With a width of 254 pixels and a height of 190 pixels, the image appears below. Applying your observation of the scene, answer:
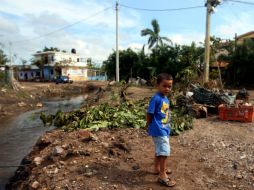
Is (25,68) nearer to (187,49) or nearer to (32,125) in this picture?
(187,49)

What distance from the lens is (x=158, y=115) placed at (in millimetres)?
4492

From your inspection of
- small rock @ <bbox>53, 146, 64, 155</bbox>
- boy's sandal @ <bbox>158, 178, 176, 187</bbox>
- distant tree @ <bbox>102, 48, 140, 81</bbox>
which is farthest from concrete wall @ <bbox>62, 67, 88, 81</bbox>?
boy's sandal @ <bbox>158, 178, 176, 187</bbox>

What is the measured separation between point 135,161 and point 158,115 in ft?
4.01

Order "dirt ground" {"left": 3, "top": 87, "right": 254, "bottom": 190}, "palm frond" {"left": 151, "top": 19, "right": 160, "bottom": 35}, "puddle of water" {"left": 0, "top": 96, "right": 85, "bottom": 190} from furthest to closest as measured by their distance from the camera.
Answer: "palm frond" {"left": 151, "top": 19, "right": 160, "bottom": 35}, "puddle of water" {"left": 0, "top": 96, "right": 85, "bottom": 190}, "dirt ground" {"left": 3, "top": 87, "right": 254, "bottom": 190}

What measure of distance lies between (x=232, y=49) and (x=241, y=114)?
20036mm

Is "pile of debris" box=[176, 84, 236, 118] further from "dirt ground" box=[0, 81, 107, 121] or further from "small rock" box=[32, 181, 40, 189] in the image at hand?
"dirt ground" box=[0, 81, 107, 121]

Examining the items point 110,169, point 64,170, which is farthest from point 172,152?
point 64,170

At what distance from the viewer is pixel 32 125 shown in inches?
582

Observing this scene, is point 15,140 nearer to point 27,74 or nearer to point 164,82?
point 164,82

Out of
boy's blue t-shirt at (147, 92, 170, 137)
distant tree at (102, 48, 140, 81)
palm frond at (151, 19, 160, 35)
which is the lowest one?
boy's blue t-shirt at (147, 92, 170, 137)

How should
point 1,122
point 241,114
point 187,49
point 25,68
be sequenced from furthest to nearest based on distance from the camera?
point 25,68 < point 187,49 < point 1,122 < point 241,114

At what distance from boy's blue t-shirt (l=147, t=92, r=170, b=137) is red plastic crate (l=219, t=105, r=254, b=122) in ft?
14.5

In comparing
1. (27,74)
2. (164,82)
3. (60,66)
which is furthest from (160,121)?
(27,74)

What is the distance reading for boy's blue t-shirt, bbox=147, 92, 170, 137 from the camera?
445 cm
